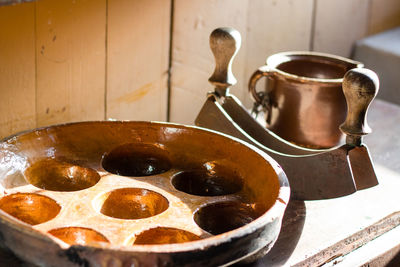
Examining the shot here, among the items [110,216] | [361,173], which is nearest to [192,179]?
[110,216]

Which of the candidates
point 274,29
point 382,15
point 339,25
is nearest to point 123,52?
point 274,29

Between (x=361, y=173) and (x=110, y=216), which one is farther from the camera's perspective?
(x=361, y=173)

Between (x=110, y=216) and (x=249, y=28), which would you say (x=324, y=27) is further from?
(x=110, y=216)

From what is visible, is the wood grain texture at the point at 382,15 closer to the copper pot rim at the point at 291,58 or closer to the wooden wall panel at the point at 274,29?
the wooden wall panel at the point at 274,29

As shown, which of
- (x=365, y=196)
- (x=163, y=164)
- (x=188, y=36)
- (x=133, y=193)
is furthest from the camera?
(x=188, y=36)

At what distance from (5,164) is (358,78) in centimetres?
55

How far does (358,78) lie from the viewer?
3.33 ft

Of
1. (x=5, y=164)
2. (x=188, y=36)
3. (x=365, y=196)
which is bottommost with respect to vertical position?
(x=365, y=196)

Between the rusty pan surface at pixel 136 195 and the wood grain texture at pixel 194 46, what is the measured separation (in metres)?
0.51

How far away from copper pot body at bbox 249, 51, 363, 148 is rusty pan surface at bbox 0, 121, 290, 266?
0.30 meters

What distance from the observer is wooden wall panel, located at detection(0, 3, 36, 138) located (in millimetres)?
1194

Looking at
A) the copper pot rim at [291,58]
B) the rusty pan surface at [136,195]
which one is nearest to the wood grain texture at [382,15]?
the copper pot rim at [291,58]

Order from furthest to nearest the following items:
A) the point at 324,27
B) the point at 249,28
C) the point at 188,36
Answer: the point at 324,27 < the point at 249,28 < the point at 188,36

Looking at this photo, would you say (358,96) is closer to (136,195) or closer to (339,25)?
(136,195)
